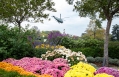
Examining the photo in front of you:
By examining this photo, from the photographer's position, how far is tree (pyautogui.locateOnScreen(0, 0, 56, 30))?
993 inches

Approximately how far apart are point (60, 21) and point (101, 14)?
20.9 meters

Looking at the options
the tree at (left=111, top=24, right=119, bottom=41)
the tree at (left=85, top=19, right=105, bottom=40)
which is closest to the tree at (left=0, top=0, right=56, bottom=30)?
the tree at (left=111, top=24, right=119, bottom=41)

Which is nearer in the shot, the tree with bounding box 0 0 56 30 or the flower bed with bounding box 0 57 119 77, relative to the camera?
the flower bed with bounding box 0 57 119 77

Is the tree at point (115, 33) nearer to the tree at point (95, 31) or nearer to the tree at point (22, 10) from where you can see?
the tree at point (95, 31)

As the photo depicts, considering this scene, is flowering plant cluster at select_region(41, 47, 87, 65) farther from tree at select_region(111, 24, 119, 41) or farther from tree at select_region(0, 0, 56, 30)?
tree at select_region(111, 24, 119, 41)

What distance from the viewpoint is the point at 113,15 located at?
61.0 ft

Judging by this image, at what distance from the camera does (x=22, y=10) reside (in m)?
25.5

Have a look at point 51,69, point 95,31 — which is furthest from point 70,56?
point 95,31

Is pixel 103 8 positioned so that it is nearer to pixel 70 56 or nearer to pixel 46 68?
pixel 70 56

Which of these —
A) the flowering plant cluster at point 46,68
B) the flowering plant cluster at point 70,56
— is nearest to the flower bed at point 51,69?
the flowering plant cluster at point 46,68

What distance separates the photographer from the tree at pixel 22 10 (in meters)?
25.2

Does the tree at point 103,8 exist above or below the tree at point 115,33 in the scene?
above

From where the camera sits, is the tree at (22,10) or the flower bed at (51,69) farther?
the tree at (22,10)

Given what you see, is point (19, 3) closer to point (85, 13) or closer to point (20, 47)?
point (85, 13)
